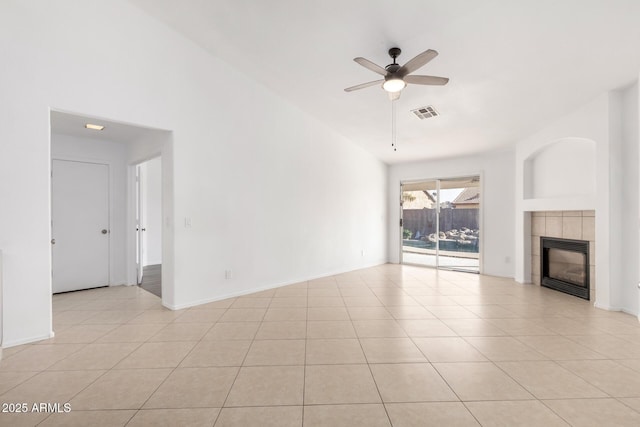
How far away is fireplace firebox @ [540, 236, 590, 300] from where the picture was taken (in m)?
4.34

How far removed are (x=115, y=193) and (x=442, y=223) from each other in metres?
6.79

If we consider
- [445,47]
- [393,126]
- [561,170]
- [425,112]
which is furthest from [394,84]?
[561,170]

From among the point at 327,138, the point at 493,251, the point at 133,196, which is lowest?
the point at 493,251

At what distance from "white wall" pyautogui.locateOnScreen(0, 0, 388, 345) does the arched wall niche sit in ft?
11.4

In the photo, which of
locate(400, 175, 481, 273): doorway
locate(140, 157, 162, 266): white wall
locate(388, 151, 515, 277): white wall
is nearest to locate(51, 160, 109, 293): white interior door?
locate(140, 157, 162, 266): white wall

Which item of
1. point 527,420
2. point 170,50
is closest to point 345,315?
point 527,420

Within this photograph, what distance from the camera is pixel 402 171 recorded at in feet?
24.6

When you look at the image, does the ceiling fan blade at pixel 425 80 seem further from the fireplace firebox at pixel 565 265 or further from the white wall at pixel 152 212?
the white wall at pixel 152 212

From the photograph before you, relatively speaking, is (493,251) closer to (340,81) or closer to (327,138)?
(327,138)

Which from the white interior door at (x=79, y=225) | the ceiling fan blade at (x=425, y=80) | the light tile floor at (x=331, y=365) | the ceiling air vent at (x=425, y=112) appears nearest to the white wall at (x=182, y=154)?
the light tile floor at (x=331, y=365)

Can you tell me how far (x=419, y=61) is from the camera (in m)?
2.67

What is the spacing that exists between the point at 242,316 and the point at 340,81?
3464mm

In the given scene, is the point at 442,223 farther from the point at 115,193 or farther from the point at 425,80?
the point at 115,193

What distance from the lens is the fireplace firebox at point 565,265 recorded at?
434cm
